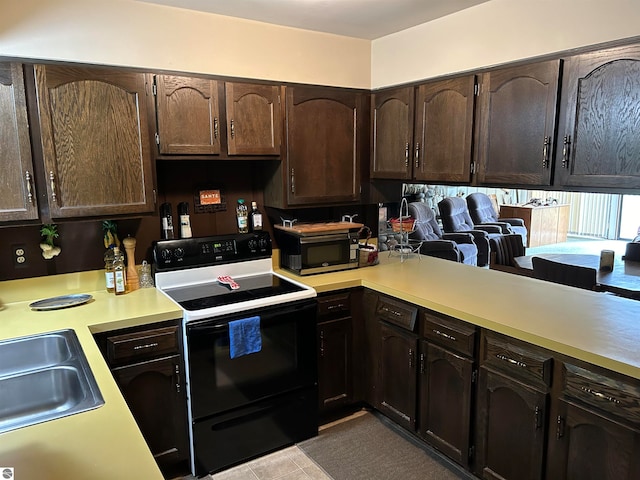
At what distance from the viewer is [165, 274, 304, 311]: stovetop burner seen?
236 cm

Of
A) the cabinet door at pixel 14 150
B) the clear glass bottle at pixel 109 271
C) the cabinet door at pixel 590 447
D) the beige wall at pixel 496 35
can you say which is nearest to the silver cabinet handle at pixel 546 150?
the beige wall at pixel 496 35

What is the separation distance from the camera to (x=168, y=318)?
220 centimetres

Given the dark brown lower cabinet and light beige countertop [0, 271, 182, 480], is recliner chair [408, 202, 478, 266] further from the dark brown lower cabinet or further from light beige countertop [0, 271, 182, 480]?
light beige countertop [0, 271, 182, 480]

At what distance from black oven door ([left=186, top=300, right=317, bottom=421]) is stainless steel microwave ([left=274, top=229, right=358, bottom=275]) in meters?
0.36

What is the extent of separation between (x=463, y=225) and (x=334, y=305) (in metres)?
4.66

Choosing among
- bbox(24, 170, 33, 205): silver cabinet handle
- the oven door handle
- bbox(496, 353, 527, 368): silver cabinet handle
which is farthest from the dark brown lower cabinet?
bbox(496, 353, 527, 368): silver cabinet handle

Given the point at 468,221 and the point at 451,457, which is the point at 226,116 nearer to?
the point at 451,457

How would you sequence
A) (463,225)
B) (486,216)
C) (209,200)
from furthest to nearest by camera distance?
(486,216), (463,225), (209,200)

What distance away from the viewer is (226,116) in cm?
257

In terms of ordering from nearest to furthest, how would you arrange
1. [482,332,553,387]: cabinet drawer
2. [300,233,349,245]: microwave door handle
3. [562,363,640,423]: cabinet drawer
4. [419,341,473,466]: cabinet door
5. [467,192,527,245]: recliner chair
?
[562,363,640,423]: cabinet drawer → [482,332,553,387]: cabinet drawer → [419,341,473,466]: cabinet door → [300,233,349,245]: microwave door handle → [467,192,527,245]: recliner chair

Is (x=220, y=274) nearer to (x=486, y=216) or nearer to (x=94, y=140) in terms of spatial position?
(x=94, y=140)

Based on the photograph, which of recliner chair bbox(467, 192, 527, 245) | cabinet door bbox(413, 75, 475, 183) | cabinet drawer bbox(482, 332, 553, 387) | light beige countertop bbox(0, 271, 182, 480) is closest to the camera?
light beige countertop bbox(0, 271, 182, 480)

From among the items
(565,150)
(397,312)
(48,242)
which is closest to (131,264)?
(48,242)

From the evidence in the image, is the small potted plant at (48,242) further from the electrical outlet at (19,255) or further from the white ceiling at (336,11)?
the white ceiling at (336,11)
